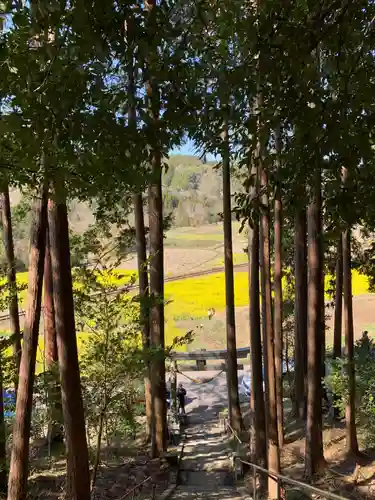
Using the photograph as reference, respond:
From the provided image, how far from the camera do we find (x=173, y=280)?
53906mm

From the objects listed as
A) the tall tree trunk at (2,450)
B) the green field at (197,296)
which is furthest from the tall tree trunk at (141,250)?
the green field at (197,296)

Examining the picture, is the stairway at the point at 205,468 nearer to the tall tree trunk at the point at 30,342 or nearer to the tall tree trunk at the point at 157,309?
the tall tree trunk at the point at 157,309

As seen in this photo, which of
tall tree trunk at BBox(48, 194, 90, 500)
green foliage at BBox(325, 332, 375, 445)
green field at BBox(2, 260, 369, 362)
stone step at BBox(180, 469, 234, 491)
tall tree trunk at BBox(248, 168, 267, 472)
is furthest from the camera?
green field at BBox(2, 260, 369, 362)

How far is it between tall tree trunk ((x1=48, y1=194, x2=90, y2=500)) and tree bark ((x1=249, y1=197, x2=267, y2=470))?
4.44 metres

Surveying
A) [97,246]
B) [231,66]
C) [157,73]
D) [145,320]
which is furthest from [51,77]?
[145,320]

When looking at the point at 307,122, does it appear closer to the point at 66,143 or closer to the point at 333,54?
the point at 333,54

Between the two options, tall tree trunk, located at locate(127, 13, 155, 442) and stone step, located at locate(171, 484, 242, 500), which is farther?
stone step, located at locate(171, 484, 242, 500)

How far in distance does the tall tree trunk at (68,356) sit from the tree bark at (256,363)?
444 centimetres

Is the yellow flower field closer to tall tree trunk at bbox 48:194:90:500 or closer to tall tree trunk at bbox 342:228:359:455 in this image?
tall tree trunk at bbox 342:228:359:455

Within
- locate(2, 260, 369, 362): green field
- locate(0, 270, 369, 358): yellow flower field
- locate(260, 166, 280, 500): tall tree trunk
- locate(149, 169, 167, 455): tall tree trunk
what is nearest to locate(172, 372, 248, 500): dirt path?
locate(260, 166, 280, 500): tall tree trunk

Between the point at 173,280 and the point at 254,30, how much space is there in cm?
5189

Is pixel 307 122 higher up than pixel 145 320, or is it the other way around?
pixel 307 122

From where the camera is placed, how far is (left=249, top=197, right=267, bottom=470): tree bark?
388 inches

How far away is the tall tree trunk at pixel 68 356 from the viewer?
20.7ft
